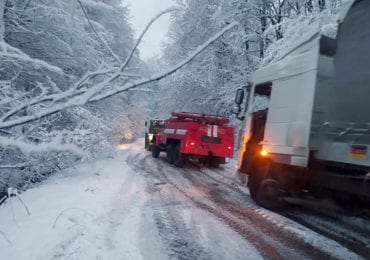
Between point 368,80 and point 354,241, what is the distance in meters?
2.52

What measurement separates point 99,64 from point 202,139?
34.2ft

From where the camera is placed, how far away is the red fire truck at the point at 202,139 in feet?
47.8

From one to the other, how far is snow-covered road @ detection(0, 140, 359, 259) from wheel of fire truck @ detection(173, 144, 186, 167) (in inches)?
222

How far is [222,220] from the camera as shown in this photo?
661 cm

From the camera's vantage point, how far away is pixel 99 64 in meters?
4.52

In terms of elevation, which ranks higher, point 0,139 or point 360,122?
point 360,122

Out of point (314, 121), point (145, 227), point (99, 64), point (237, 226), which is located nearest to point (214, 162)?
point (237, 226)

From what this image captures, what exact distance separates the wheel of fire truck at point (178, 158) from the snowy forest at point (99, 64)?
109 inches

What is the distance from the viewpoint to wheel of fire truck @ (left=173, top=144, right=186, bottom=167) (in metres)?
15.0

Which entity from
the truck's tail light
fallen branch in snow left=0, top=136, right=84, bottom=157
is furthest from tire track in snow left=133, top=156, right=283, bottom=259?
fallen branch in snow left=0, top=136, right=84, bottom=157

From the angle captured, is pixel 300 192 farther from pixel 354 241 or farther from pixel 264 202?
pixel 354 241

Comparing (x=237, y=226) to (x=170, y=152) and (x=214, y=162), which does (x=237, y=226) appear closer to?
(x=214, y=162)

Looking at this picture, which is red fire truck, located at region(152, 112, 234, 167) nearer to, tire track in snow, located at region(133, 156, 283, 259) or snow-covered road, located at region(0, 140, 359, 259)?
tire track in snow, located at region(133, 156, 283, 259)

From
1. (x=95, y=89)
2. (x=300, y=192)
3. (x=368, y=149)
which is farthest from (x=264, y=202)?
(x=95, y=89)
